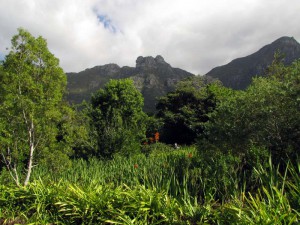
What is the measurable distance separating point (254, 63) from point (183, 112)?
393 ft

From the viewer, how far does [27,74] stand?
26.5 feet

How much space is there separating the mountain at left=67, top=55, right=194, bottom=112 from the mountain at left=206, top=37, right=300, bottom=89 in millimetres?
21325

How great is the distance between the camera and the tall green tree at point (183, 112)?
27.1 m

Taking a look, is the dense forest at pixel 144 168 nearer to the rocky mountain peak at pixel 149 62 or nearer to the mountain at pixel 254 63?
the mountain at pixel 254 63

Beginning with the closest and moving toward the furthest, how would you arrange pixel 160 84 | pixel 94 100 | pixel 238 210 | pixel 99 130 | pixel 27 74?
1. pixel 238 210
2. pixel 27 74
3. pixel 99 130
4. pixel 94 100
5. pixel 160 84

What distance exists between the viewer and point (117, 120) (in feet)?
59.5

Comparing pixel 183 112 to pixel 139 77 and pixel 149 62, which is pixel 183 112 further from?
pixel 149 62

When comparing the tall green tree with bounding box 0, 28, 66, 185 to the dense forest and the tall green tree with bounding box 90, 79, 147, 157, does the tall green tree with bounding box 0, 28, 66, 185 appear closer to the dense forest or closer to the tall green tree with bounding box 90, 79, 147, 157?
the dense forest

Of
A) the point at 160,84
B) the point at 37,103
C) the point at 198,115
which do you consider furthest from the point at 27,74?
the point at 160,84

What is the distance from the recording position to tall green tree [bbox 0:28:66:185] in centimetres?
798

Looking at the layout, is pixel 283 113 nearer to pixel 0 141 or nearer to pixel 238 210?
pixel 238 210

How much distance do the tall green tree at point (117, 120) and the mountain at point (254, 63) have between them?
102 meters

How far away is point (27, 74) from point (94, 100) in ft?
63.7

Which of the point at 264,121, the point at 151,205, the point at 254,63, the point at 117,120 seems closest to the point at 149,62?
the point at 254,63
